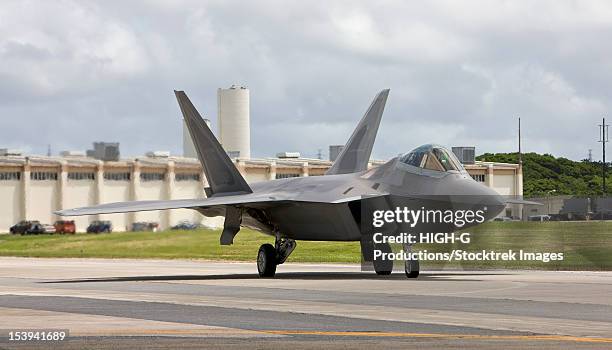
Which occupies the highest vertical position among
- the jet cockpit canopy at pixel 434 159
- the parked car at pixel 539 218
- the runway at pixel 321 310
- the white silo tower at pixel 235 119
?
the white silo tower at pixel 235 119

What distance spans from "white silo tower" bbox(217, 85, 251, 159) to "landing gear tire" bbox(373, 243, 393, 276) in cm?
8340

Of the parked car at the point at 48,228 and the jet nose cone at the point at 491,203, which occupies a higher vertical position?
the jet nose cone at the point at 491,203

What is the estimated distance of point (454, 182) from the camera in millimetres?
27547

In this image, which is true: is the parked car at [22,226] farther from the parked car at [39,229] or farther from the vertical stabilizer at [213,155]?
the vertical stabilizer at [213,155]

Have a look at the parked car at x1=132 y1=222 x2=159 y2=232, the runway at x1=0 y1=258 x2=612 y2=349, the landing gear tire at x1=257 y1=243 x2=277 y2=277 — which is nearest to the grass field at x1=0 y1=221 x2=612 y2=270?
the runway at x1=0 y1=258 x2=612 y2=349

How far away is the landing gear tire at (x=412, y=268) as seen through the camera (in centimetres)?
2855

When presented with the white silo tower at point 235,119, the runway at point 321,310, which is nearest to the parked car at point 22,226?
the white silo tower at point 235,119

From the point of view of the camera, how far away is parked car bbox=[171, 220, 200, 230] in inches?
1945

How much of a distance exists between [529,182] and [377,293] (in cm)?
10293

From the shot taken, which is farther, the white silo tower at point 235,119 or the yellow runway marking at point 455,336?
the white silo tower at point 235,119

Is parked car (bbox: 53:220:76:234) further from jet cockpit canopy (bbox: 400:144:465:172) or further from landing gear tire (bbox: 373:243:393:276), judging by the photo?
jet cockpit canopy (bbox: 400:144:465:172)

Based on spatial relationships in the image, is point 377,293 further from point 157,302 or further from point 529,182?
point 529,182

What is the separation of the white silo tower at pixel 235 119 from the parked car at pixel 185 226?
62884mm

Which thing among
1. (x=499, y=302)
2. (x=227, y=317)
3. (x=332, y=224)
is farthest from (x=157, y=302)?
(x=332, y=224)
